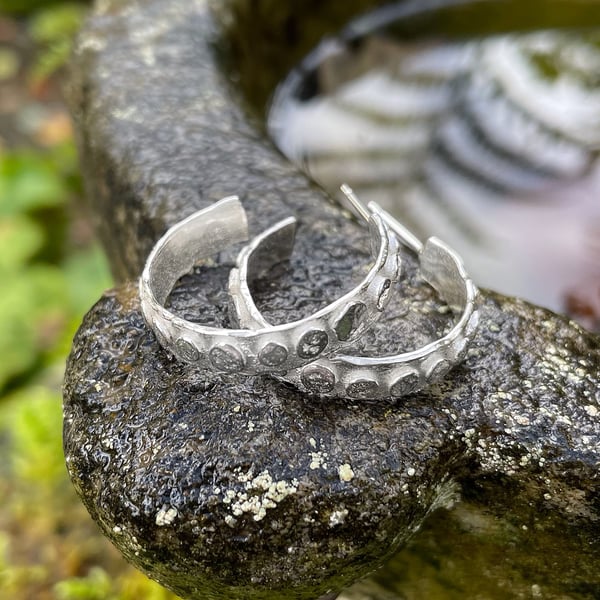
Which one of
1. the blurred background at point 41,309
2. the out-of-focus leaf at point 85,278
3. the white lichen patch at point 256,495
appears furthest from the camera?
the out-of-focus leaf at point 85,278

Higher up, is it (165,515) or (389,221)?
(389,221)

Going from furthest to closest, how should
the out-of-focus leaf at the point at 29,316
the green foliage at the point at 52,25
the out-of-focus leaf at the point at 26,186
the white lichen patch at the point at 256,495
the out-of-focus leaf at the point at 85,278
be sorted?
the green foliage at the point at 52,25 < the out-of-focus leaf at the point at 26,186 < the out-of-focus leaf at the point at 85,278 < the out-of-focus leaf at the point at 29,316 < the white lichen patch at the point at 256,495

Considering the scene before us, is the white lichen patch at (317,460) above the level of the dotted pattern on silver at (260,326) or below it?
below

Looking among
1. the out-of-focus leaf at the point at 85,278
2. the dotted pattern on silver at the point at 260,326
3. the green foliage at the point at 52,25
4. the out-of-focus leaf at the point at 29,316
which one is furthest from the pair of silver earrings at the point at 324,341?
the green foliage at the point at 52,25

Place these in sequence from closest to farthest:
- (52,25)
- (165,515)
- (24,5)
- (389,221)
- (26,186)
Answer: (165,515) < (389,221) < (26,186) < (52,25) < (24,5)

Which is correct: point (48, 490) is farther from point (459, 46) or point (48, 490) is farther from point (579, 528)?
point (459, 46)

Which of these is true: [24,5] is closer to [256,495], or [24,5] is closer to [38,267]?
[38,267]

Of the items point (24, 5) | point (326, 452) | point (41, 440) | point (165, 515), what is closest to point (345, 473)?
point (326, 452)

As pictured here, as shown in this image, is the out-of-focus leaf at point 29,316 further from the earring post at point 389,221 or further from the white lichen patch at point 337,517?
the white lichen patch at point 337,517
